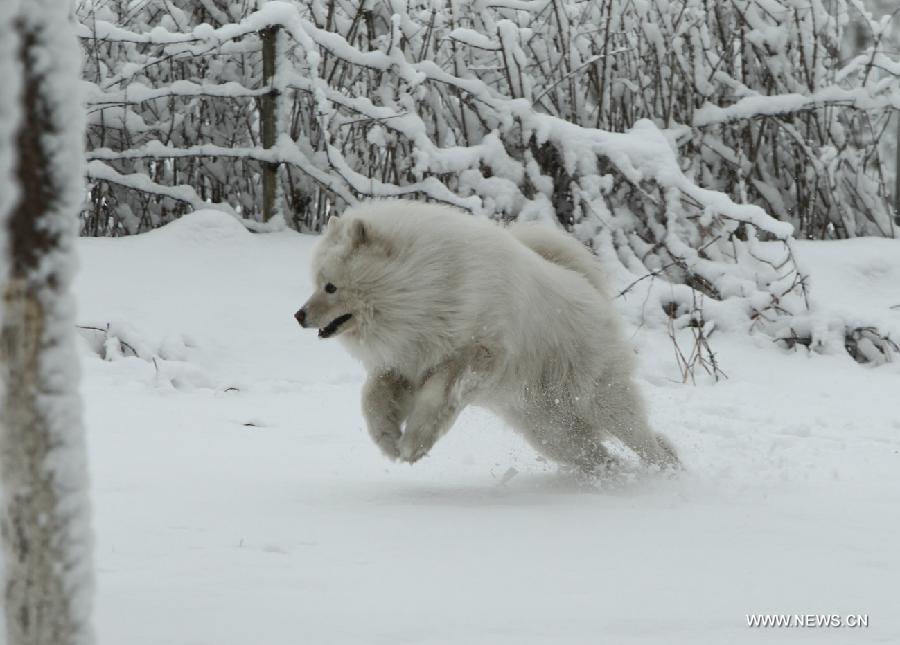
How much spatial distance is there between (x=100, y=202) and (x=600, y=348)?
499cm

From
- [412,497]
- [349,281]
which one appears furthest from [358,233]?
[412,497]

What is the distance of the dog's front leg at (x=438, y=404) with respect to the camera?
4.22 m

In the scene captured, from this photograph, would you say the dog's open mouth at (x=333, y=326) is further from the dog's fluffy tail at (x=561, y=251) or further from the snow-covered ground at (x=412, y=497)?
the dog's fluffy tail at (x=561, y=251)

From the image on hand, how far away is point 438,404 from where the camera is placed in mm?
4227

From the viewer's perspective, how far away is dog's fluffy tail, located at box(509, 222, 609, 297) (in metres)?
5.11

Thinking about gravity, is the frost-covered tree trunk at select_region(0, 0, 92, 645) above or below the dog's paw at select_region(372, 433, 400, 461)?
above

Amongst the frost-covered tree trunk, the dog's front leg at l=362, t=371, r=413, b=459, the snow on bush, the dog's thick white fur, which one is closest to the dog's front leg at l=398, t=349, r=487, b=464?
the dog's thick white fur

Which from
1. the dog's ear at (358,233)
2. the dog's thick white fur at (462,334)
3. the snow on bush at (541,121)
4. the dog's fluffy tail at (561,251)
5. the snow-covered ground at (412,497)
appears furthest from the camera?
the snow on bush at (541,121)

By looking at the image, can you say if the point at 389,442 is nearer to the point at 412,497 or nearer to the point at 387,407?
the point at 387,407

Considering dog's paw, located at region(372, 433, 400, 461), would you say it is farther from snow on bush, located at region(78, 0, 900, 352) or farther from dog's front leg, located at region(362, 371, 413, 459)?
snow on bush, located at region(78, 0, 900, 352)

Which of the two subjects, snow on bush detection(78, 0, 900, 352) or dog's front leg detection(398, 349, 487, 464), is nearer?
dog's front leg detection(398, 349, 487, 464)

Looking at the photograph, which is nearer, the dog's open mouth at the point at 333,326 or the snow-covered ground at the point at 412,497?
the snow-covered ground at the point at 412,497

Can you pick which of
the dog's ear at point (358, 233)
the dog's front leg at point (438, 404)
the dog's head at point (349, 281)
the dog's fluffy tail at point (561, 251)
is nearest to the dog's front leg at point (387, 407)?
the dog's front leg at point (438, 404)

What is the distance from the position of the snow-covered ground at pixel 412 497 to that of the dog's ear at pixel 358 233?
2.99ft
